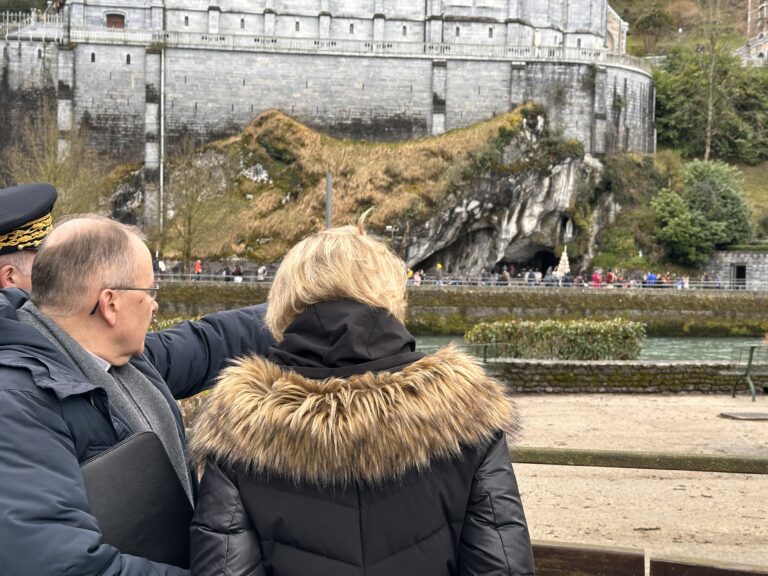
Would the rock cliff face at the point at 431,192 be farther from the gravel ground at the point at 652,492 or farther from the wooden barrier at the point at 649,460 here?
the wooden barrier at the point at 649,460

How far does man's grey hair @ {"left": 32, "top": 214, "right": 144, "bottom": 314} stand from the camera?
2053 mm

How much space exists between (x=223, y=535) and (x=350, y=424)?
1.25 feet

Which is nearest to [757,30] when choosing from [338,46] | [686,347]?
[338,46]

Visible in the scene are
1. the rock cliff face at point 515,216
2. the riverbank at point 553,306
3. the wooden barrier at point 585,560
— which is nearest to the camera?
the wooden barrier at point 585,560

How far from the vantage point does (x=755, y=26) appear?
2571 inches

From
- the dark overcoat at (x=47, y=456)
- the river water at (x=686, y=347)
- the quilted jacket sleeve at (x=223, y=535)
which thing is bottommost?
the river water at (x=686, y=347)

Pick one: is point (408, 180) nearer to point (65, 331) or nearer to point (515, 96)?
point (515, 96)

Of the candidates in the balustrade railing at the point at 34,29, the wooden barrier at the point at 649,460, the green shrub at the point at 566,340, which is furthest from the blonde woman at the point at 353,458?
the balustrade railing at the point at 34,29

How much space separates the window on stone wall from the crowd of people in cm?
4141

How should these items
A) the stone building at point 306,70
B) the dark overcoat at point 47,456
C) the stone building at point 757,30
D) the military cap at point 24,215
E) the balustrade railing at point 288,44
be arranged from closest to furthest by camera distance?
the dark overcoat at point 47,456
the military cap at point 24,215
the stone building at point 306,70
the balustrade railing at point 288,44
the stone building at point 757,30

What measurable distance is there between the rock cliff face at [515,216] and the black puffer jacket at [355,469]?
3269 centimetres

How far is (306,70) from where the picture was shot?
130ft

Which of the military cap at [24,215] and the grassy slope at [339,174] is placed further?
the grassy slope at [339,174]

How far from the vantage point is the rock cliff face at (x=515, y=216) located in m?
35.2
